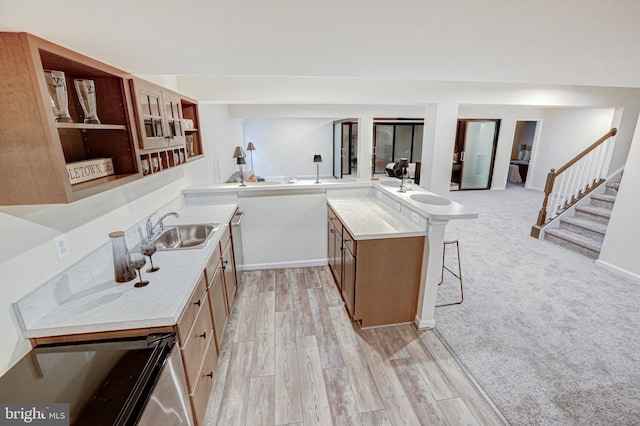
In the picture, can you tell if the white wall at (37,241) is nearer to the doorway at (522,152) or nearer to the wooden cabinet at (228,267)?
the wooden cabinet at (228,267)

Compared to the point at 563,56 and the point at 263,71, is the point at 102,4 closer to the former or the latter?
the point at 263,71

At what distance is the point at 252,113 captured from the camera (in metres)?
6.03

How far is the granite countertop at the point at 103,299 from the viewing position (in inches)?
50.3

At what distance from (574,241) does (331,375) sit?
4.25 m

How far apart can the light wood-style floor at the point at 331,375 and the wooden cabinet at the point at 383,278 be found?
5.9 inches

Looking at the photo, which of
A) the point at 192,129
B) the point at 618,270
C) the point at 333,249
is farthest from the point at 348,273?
the point at 618,270

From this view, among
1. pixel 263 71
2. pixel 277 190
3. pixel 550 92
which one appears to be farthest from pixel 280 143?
pixel 263 71

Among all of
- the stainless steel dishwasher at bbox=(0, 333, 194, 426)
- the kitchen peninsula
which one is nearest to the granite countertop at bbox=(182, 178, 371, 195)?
the kitchen peninsula

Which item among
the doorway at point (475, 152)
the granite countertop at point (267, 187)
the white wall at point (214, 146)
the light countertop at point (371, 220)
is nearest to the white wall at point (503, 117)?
the doorway at point (475, 152)

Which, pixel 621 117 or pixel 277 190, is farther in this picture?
pixel 621 117

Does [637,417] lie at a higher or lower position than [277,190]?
lower

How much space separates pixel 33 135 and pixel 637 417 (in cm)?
350

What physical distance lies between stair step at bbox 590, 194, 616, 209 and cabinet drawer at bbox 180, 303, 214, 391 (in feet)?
18.9

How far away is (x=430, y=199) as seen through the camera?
2.70 meters
